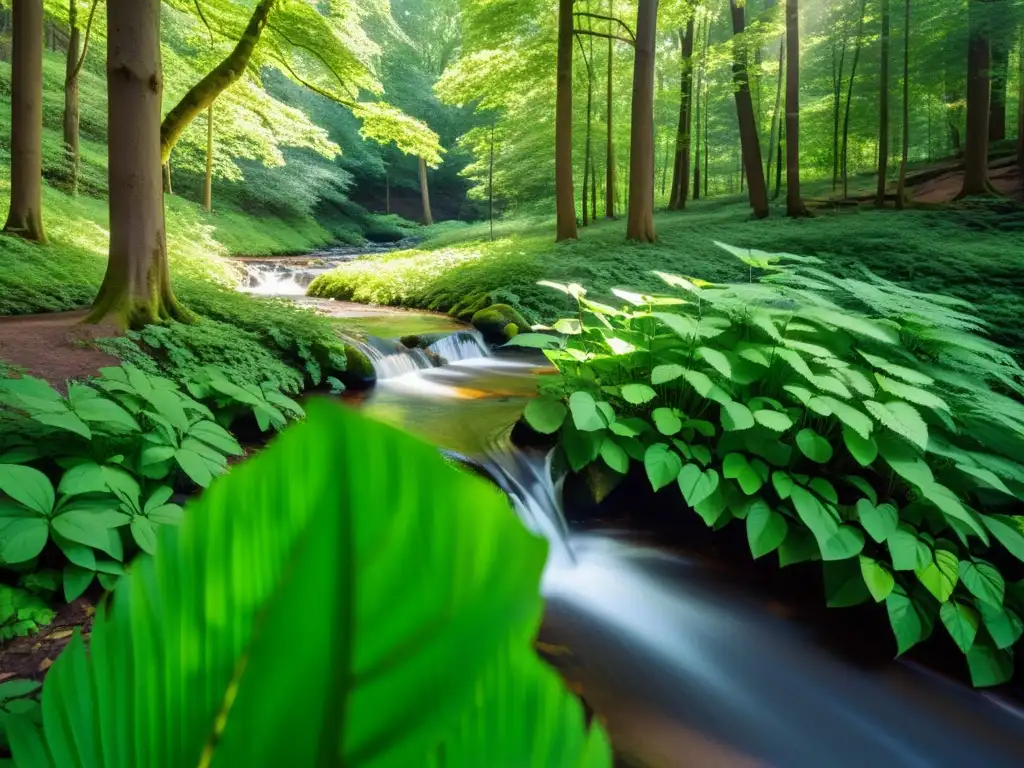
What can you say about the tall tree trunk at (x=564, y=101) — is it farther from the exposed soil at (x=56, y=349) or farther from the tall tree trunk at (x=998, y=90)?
the tall tree trunk at (x=998, y=90)

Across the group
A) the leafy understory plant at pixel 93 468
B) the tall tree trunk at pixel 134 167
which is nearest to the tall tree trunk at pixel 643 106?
the tall tree trunk at pixel 134 167

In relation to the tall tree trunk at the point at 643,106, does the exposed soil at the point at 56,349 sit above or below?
below

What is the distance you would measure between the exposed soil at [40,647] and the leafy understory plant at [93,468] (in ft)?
0.33

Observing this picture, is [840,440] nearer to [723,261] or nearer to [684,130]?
[723,261]

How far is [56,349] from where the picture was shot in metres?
4.19

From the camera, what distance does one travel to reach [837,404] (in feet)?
9.97

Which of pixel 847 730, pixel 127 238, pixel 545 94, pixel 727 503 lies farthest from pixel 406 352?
pixel 545 94

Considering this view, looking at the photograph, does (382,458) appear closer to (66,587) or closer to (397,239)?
(66,587)

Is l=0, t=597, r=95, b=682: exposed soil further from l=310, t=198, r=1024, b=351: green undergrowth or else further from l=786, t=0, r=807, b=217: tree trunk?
l=786, t=0, r=807, b=217: tree trunk

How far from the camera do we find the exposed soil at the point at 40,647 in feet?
6.38

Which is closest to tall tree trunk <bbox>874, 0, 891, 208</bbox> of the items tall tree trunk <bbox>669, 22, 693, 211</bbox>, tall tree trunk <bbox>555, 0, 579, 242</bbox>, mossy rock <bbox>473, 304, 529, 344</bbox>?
tall tree trunk <bbox>669, 22, 693, 211</bbox>

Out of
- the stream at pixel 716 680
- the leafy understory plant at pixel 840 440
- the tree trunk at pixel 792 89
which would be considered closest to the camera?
the stream at pixel 716 680

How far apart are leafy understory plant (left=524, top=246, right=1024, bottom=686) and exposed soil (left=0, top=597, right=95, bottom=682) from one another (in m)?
2.31

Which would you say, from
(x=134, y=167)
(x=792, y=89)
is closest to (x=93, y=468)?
(x=134, y=167)
